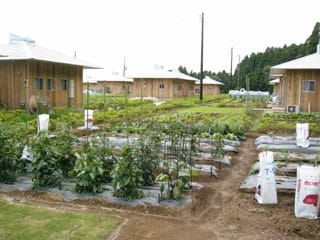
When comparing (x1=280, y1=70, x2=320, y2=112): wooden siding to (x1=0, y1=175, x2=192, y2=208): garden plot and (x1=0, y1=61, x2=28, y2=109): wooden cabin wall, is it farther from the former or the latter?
(x1=0, y1=175, x2=192, y2=208): garden plot

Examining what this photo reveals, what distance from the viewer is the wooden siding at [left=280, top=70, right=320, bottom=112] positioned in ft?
61.4

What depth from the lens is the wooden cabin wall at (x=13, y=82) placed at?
17.2m

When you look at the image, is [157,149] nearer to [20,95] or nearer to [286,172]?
[286,172]

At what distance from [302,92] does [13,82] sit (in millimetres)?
14710

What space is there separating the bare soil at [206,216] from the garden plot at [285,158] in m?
0.29

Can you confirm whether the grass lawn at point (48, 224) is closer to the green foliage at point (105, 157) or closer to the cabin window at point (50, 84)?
the green foliage at point (105, 157)

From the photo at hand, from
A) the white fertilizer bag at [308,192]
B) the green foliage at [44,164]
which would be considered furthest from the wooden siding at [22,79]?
the white fertilizer bag at [308,192]

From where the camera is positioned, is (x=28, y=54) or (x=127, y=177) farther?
(x=28, y=54)

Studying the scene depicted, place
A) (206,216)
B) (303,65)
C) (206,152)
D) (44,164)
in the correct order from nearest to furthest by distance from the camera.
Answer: (206,216), (44,164), (206,152), (303,65)

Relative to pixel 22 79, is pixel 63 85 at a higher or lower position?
lower

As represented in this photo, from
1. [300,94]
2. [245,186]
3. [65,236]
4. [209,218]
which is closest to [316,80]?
[300,94]

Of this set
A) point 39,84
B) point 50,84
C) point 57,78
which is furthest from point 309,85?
point 39,84

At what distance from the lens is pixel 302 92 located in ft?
62.0

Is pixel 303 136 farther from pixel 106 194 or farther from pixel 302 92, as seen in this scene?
pixel 302 92
